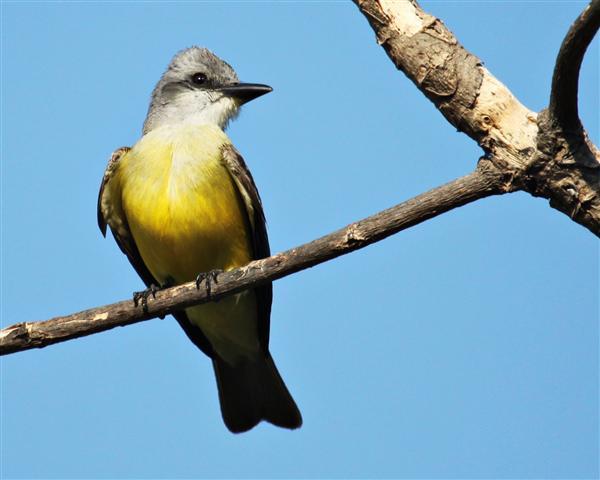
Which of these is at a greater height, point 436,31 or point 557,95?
point 436,31

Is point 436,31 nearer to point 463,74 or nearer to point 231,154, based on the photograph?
point 463,74

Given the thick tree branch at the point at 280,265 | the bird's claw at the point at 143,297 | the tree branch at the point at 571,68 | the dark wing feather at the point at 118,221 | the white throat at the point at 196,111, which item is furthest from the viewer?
the white throat at the point at 196,111

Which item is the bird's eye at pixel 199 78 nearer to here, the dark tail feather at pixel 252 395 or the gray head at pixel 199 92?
the gray head at pixel 199 92

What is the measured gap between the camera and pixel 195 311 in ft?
26.3

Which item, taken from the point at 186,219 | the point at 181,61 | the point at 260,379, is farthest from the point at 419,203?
the point at 181,61

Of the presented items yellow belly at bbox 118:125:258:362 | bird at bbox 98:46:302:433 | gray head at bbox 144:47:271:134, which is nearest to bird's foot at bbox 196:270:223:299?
bird at bbox 98:46:302:433

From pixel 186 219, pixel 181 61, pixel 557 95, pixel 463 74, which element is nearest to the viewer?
pixel 557 95

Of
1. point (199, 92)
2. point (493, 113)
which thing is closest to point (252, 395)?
point (199, 92)

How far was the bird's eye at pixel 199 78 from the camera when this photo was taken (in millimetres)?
8406

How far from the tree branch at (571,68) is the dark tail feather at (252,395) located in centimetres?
418

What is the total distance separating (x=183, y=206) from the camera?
709cm

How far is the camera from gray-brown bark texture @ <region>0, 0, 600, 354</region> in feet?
15.9

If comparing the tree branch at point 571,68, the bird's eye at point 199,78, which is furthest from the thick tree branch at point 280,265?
the bird's eye at point 199,78

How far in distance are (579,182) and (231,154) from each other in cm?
332
